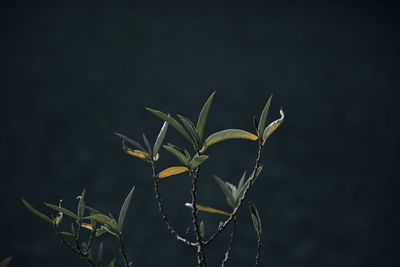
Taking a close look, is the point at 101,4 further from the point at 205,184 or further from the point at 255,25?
the point at 205,184

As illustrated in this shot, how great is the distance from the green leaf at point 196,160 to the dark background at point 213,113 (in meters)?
2.11

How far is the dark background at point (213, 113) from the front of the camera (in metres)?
3.02

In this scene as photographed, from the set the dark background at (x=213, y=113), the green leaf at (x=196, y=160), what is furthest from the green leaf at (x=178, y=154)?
the dark background at (x=213, y=113)

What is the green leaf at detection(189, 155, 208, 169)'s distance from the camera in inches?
29.1

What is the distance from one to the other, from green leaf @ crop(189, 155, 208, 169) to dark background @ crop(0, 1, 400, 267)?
211 centimetres

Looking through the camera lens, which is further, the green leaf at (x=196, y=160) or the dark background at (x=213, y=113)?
the dark background at (x=213, y=113)

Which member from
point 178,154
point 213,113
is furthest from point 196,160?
point 213,113

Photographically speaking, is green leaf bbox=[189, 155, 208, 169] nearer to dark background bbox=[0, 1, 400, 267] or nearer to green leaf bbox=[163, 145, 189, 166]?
green leaf bbox=[163, 145, 189, 166]

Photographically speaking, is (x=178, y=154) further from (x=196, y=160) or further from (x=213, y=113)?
(x=213, y=113)

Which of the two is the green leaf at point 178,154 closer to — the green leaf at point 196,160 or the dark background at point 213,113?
the green leaf at point 196,160

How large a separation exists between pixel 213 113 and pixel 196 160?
3.22 meters

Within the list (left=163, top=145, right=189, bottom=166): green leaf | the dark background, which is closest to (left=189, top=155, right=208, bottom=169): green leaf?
(left=163, top=145, right=189, bottom=166): green leaf

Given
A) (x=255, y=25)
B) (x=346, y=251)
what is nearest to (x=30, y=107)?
(x=255, y=25)

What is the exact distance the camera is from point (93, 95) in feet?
13.3
